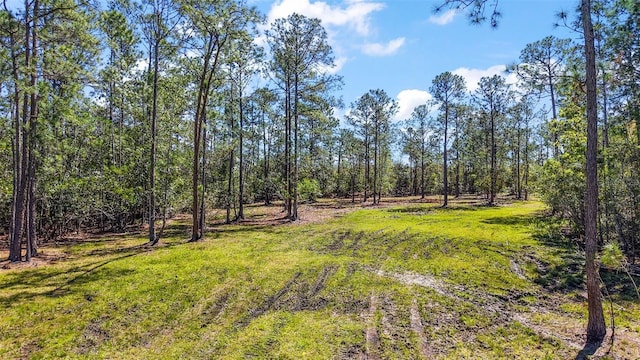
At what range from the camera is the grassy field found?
20.0ft

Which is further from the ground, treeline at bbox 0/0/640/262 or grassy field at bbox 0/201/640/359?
treeline at bbox 0/0/640/262

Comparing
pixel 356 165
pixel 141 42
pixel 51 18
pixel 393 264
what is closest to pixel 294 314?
pixel 393 264

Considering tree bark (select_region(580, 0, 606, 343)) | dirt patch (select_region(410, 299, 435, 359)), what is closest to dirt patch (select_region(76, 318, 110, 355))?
dirt patch (select_region(410, 299, 435, 359))

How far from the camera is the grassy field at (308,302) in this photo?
609 cm

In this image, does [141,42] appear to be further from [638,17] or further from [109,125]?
[638,17]

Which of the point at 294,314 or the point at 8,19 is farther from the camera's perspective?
the point at 8,19

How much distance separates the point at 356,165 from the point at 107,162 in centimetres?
3290

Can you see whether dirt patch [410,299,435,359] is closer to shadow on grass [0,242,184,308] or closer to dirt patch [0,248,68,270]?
shadow on grass [0,242,184,308]

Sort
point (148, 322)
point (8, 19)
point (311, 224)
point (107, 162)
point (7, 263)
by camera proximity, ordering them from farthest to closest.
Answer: point (311, 224) → point (107, 162) → point (7, 263) → point (8, 19) → point (148, 322)

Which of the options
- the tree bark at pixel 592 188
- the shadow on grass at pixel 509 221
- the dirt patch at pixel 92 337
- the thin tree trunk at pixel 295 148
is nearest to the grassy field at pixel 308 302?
the dirt patch at pixel 92 337

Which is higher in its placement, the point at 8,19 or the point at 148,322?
the point at 8,19

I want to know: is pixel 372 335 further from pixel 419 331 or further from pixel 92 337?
pixel 92 337

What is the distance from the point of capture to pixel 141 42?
51.6 ft

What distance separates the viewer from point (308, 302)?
809cm
